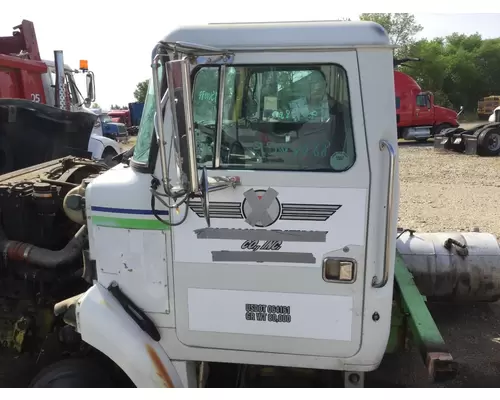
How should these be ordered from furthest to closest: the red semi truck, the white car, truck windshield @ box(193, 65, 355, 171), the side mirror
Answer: the red semi truck → the white car → the side mirror → truck windshield @ box(193, 65, 355, 171)

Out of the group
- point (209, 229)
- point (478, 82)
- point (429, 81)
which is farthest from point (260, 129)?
point (478, 82)

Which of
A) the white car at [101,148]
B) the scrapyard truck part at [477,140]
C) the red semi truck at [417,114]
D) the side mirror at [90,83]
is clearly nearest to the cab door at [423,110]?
the red semi truck at [417,114]

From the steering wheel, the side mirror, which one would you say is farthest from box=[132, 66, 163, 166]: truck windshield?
the side mirror

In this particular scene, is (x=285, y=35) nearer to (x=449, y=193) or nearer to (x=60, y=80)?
(x=60, y=80)

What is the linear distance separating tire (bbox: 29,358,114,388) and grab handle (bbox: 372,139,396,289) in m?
1.66

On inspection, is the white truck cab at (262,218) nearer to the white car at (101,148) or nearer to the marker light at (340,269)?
the marker light at (340,269)

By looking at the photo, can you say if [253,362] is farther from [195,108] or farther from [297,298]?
[195,108]

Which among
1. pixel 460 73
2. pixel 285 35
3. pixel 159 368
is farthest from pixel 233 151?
pixel 460 73

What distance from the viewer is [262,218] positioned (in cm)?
229

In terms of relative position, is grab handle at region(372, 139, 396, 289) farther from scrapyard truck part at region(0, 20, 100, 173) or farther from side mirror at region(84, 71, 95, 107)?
side mirror at region(84, 71, 95, 107)

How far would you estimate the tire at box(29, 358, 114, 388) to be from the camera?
2701mm

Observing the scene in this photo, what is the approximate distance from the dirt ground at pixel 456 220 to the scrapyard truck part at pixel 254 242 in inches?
55.3

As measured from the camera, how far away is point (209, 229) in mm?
2344

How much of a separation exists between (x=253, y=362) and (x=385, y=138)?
1.32m
